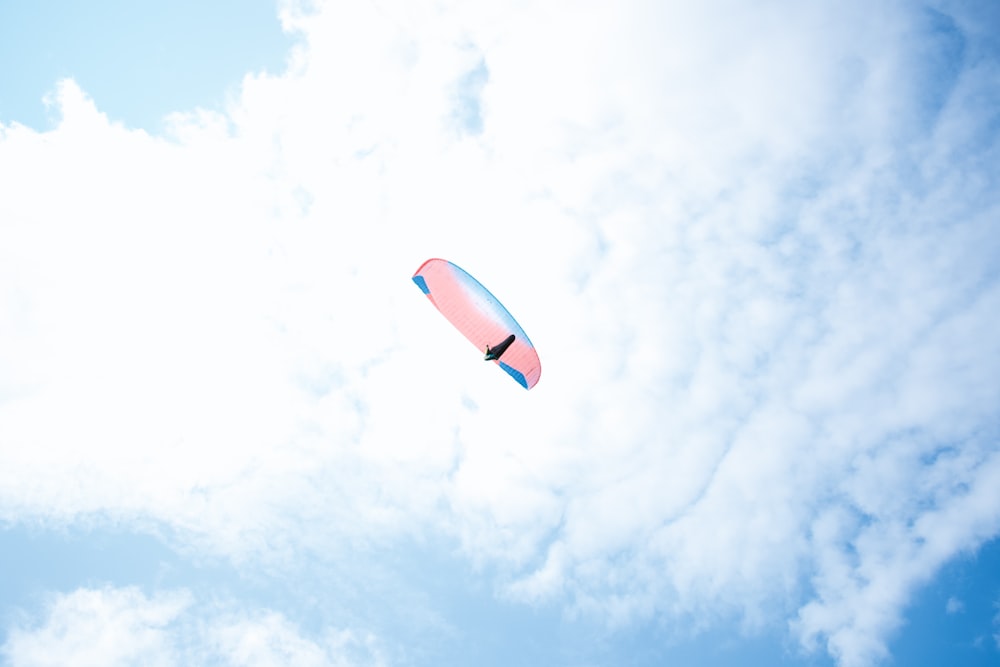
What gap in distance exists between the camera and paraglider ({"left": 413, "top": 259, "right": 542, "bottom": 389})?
30.9 m

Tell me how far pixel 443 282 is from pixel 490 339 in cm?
409

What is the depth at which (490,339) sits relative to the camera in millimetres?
32031

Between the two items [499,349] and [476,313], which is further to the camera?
[499,349]

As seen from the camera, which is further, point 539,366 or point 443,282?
point 539,366

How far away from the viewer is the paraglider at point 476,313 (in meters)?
30.9

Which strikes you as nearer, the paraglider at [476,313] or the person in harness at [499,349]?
the paraglider at [476,313]

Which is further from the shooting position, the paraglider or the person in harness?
the person in harness

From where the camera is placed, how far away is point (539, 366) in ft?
109

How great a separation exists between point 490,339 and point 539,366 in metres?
3.49

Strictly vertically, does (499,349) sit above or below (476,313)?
below

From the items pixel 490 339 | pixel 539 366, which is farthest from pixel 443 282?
pixel 539 366

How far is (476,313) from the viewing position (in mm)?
31438

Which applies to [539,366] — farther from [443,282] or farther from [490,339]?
[443,282]

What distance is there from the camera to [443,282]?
31156 millimetres
